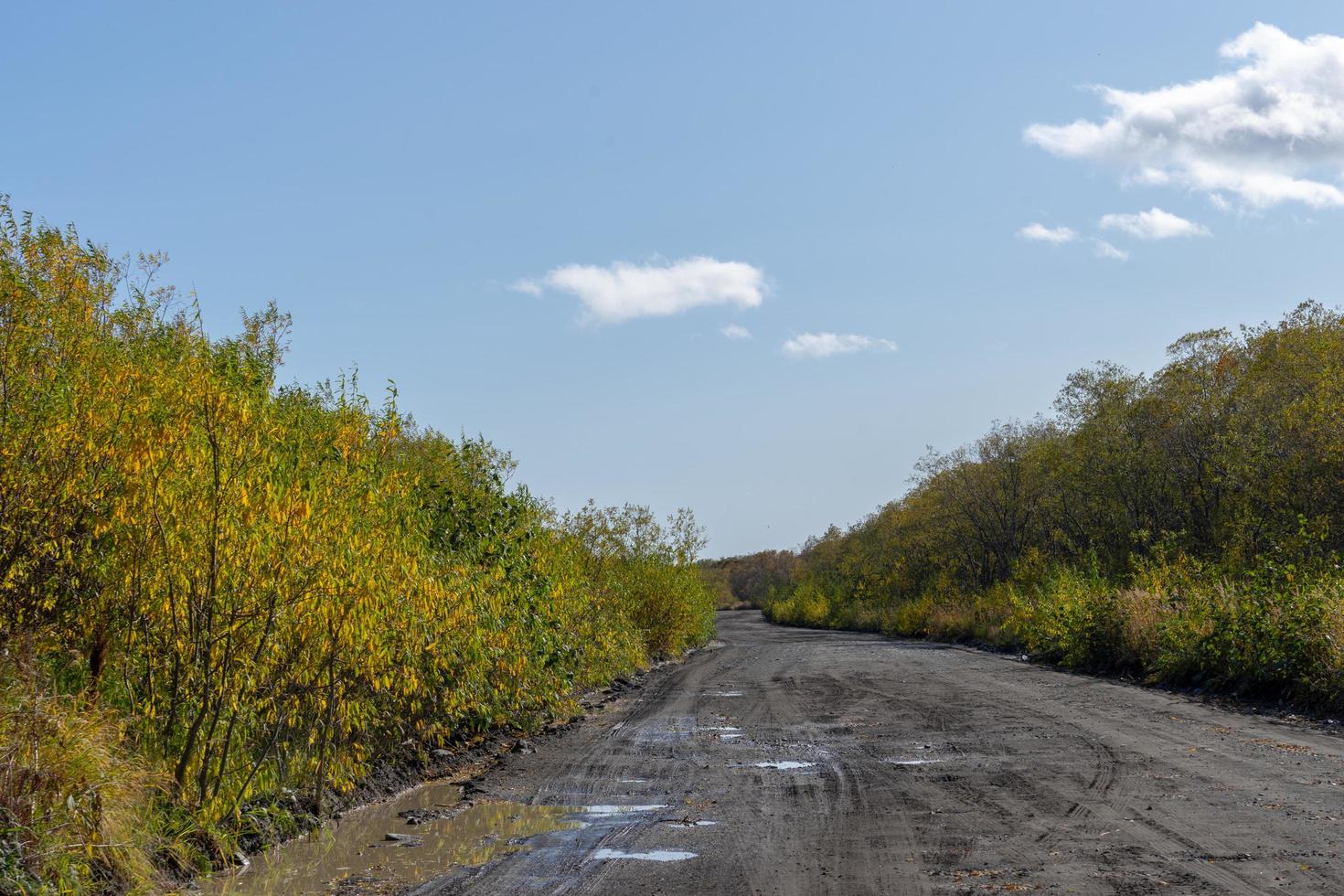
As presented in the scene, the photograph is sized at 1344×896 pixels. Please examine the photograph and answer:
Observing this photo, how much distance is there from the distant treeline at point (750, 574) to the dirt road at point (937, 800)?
3200 inches

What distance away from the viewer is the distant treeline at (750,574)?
348ft

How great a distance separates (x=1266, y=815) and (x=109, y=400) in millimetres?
9042

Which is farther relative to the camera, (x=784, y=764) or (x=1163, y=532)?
(x=1163, y=532)

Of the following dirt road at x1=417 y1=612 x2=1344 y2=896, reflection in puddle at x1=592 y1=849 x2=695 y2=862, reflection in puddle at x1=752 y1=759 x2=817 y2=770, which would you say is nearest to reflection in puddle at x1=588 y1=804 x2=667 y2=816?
dirt road at x1=417 y1=612 x2=1344 y2=896

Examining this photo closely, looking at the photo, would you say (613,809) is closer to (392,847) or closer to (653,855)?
(653,855)

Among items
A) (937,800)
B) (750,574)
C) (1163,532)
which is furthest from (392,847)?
(750,574)

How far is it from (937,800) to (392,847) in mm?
4665

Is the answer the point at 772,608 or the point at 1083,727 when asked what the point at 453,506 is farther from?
the point at 772,608

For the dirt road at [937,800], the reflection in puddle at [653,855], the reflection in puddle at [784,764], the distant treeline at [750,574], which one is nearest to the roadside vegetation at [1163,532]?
the dirt road at [937,800]

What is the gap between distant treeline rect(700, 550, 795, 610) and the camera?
106 metres

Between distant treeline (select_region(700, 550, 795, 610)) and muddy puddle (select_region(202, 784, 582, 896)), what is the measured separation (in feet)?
284

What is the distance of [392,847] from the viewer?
841 centimetres

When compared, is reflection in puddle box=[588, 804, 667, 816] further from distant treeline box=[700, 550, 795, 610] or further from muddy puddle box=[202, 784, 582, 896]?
distant treeline box=[700, 550, 795, 610]

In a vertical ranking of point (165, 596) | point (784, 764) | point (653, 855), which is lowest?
point (784, 764)
